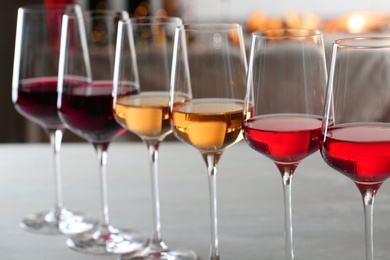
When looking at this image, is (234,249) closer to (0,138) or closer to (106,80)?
(106,80)

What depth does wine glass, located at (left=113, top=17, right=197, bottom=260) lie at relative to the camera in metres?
1.06

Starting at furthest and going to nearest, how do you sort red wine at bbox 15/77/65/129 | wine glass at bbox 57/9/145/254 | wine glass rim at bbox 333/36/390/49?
red wine at bbox 15/77/65/129
wine glass at bbox 57/9/145/254
wine glass rim at bbox 333/36/390/49

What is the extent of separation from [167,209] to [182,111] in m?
0.26

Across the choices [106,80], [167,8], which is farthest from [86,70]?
[167,8]

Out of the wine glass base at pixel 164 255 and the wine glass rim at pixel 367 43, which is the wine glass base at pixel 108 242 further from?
the wine glass rim at pixel 367 43

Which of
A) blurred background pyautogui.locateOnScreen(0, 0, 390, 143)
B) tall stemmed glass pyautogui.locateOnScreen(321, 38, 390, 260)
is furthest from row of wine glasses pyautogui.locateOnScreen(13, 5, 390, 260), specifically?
blurred background pyautogui.locateOnScreen(0, 0, 390, 143)

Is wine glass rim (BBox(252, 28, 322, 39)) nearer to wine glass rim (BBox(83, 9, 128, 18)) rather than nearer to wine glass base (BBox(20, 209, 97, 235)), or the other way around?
wine glass rim (BBox(83, 9, 128, 18))

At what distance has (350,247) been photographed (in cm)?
101

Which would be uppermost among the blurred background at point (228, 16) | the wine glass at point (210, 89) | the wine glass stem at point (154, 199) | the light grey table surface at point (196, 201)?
the wine glass at point (210, 89)

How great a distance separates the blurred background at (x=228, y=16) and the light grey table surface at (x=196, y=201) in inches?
63.3

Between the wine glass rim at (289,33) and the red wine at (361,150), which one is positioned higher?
the wine glass rim at (289,33)

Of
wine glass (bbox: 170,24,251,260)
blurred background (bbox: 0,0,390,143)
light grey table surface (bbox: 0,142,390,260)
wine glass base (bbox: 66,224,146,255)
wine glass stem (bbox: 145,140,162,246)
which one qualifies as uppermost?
wine glass (bbox: 170,24,251,260)

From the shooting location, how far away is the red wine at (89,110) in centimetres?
114

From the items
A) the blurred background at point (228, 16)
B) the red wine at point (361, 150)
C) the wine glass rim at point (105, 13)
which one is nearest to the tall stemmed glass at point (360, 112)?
the red wine at point (361, 150)
